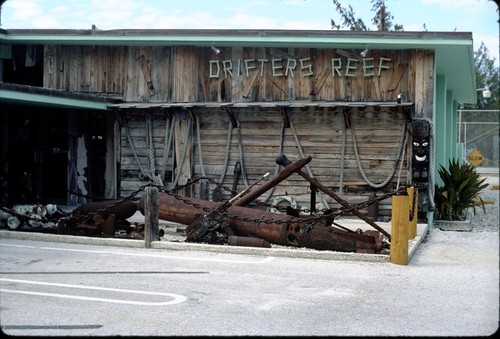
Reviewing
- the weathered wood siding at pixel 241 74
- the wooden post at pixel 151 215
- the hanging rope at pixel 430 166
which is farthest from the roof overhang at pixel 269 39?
the wooden post at pixel 151 215

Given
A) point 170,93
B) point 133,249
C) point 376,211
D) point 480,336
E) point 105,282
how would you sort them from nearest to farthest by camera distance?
point 480,336 → point 105,282 → point 133,249 → point 376,211 → point 170,93

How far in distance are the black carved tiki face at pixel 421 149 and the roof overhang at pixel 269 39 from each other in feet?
6.08

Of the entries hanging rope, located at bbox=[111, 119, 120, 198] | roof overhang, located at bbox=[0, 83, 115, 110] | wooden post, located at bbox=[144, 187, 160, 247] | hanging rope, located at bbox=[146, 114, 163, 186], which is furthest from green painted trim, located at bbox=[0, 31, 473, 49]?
wooden post, located at bbox=[144, 187, 160, 247]

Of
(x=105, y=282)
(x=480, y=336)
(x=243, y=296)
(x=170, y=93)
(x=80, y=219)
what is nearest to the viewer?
(x=480, y=336)

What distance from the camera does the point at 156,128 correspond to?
59.9ft

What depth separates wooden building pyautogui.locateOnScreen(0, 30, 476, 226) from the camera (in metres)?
16.5

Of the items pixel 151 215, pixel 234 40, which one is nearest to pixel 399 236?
pixel 151 215

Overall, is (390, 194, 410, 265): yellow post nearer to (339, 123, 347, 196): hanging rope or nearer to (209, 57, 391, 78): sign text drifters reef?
(339, 123, 347, 196): hanging rope

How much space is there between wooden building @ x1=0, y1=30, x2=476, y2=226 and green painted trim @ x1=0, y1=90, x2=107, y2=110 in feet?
0.16

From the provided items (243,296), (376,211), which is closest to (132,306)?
(243,296)

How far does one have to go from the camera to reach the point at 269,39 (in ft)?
54.6

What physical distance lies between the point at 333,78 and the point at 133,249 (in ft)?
25.5

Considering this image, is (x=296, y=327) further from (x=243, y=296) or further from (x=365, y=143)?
(x=365, y=143)

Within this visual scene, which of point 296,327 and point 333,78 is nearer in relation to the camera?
point 296,327
